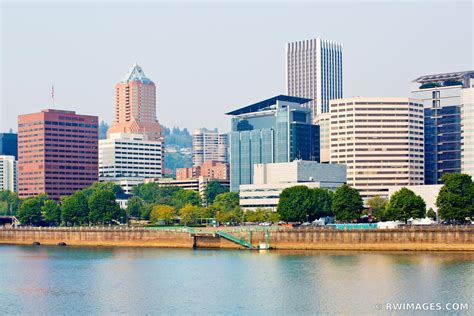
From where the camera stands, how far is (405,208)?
191 metres

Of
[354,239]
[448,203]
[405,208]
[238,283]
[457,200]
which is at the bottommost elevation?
[238,283]

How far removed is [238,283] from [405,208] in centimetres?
7591

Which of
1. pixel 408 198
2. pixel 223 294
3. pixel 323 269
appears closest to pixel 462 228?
pixel 408 198

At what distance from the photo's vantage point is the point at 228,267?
143375 mm

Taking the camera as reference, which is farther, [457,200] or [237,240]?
[237,240]

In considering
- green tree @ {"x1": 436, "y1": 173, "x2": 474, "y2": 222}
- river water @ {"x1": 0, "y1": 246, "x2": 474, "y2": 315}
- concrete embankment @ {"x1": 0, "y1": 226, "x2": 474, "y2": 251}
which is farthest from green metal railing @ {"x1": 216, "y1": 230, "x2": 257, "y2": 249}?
green tree @ {"x1": 436, "y1": 173, "x2": 474, "y2": 222}

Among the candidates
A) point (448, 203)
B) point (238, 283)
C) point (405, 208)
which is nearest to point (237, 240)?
point (405, 208)

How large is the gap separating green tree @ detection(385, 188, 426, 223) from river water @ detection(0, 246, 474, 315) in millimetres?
26144

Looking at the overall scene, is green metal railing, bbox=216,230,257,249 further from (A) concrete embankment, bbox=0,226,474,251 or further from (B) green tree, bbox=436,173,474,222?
(B) green tree, bbox=436,173,474,222

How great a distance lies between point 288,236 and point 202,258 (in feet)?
82.6

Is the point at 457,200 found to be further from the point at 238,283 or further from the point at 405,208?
the point at 238,283

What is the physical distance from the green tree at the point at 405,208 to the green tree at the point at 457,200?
243 inches

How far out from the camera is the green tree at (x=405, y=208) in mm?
190375

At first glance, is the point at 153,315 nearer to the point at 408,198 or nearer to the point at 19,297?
the point at 19,297
